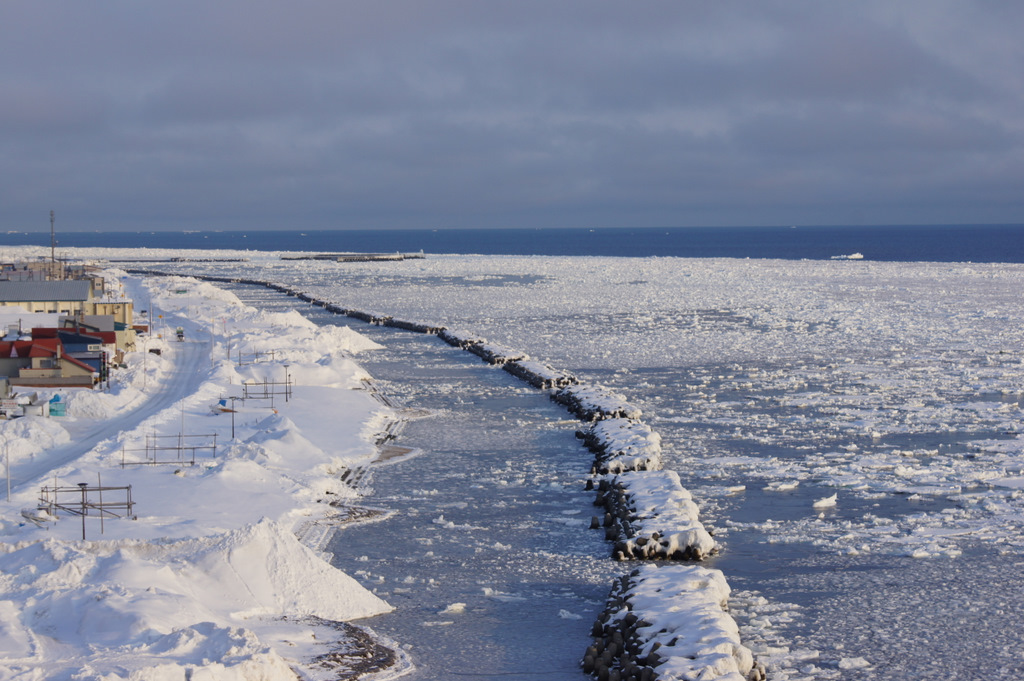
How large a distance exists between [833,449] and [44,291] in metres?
46.0

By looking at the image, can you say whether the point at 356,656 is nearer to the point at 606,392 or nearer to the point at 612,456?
the point at 612,456

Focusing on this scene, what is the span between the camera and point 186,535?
17.3m

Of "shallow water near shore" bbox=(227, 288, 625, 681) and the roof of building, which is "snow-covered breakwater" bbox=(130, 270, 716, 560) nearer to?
"shallow water near shore" bbox=(227, 288, 625, 681)

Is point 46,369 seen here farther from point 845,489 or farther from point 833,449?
point 845,489

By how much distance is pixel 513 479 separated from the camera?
22.2 metres

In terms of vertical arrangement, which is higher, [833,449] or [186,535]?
[833,449]

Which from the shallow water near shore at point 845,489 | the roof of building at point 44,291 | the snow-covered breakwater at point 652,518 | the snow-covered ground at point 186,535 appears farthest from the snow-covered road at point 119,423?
the roof of building at point 44,291

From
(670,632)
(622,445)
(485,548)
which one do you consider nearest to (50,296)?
(622,445)

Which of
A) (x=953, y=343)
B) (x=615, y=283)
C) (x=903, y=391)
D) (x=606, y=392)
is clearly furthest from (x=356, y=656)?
(x=615, y=283)

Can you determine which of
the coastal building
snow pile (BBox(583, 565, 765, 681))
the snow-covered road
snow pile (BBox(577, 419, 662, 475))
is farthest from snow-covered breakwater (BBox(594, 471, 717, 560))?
the coastal building

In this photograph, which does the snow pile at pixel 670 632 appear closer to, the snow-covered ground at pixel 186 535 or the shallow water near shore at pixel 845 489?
the shallow water near shore at pixel 845 489

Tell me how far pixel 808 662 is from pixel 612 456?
33.1 feet

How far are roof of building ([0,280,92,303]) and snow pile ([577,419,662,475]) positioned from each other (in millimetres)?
37082

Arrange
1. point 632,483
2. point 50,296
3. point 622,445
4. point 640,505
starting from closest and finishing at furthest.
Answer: point 640,505
point 632,483
point 622,445
point 50,296
